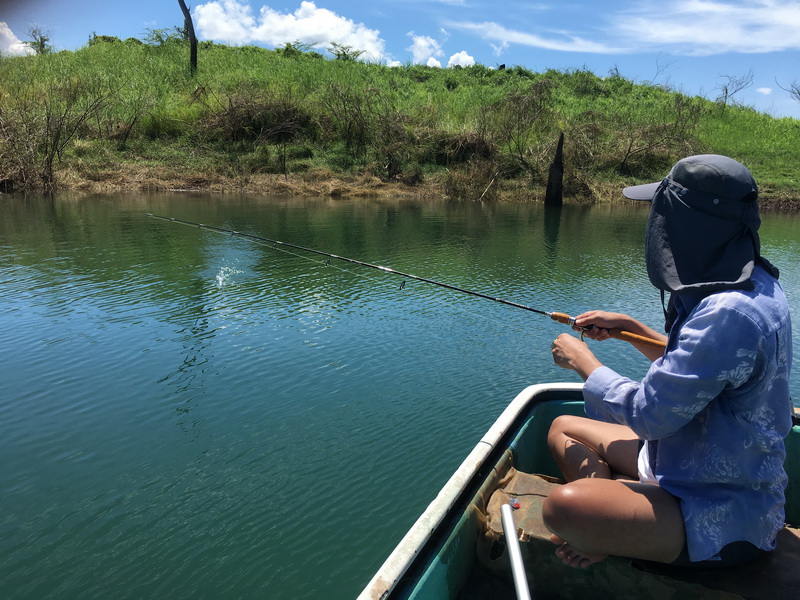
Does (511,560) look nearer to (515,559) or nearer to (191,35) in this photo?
(515,559)

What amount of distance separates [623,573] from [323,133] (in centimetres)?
2646

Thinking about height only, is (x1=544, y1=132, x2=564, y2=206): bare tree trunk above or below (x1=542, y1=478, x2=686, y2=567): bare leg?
above

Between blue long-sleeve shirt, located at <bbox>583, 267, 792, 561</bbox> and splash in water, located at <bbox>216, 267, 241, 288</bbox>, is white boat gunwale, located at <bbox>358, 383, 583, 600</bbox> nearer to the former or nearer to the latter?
blue long-sleeve shirt, located at <bbox>583, 267, 792, 561</bbox>

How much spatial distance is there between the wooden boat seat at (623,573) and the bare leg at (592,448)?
0.62 ft

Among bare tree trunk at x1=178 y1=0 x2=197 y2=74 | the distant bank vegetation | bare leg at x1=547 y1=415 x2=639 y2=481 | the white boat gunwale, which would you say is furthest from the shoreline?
bare leg at x1=547 y1=415 x2=639 y2=481

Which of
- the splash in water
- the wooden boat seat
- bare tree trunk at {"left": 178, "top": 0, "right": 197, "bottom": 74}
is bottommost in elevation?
the splash in water

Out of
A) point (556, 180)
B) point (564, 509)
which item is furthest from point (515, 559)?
point (556, 180)

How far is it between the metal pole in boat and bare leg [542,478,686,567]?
0.49ft

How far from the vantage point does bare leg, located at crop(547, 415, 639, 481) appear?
2.35 metres

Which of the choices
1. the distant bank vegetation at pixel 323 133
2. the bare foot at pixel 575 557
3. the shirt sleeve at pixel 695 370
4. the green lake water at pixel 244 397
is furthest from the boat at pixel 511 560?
the distant bank vegetation at pixel 323 133

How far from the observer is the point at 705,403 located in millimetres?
1683

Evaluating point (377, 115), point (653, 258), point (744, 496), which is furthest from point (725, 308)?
point (377, 115)

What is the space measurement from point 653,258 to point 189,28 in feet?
113

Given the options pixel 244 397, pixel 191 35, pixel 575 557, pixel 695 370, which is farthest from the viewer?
pixel 191 35
